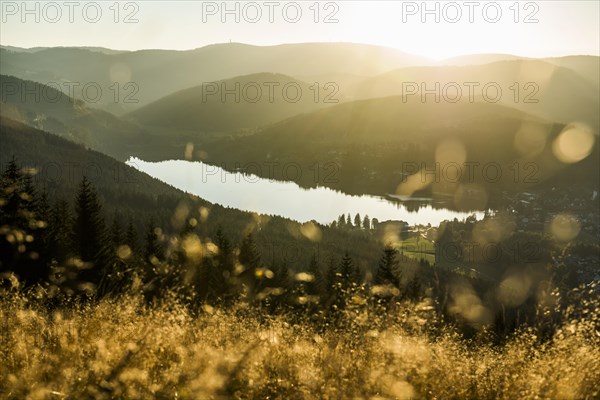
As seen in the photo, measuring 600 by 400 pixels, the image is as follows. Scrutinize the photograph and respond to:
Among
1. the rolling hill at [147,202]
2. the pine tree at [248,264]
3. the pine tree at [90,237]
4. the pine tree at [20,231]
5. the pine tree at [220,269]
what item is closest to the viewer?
the pine tree at [20,231]

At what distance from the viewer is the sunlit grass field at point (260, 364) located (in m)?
6.05

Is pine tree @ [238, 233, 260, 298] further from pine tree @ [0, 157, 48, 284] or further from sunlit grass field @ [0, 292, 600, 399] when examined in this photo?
sunlit grass field @ [0, 292, 600, 399]

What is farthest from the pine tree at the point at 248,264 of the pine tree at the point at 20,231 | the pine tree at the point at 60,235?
the pine tree at the point at 20,231

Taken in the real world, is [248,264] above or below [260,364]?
below

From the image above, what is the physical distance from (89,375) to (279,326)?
3.32m

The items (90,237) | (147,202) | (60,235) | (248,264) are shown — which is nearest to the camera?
(90,237)

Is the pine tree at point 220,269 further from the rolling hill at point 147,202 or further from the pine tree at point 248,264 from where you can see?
the rolling hill at point 147,202

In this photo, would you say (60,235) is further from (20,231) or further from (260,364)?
(260,364)

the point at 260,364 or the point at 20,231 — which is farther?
the point at 20,231

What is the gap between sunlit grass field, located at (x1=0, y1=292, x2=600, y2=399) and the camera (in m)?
6.05

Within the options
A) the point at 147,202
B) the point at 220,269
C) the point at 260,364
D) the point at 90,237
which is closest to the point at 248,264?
the point at 220,269

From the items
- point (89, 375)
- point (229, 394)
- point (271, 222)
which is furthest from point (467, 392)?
point (271, 222)

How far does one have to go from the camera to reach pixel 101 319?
7957 millimetres

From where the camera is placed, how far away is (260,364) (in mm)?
6703
